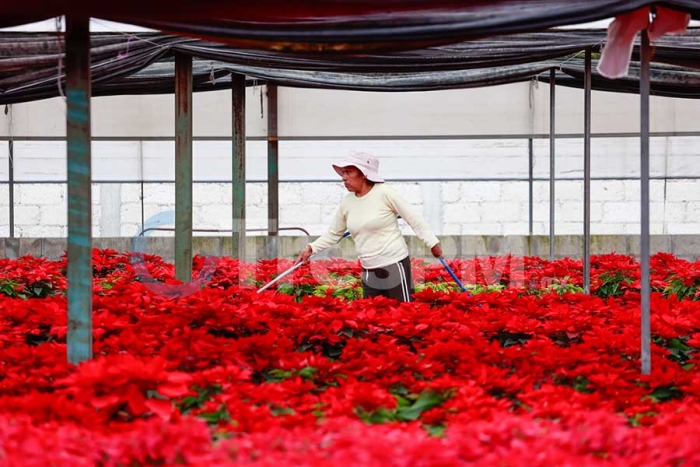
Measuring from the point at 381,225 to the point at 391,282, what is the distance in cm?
36

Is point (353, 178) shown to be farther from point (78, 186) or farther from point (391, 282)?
point (78, 186)

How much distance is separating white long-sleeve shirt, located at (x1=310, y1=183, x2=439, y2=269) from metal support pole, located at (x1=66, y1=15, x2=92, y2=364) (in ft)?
8.40

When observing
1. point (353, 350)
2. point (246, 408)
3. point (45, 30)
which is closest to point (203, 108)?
point (45, 30)

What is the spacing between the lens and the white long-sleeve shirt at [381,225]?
5852 mm

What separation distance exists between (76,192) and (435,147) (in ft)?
24.6

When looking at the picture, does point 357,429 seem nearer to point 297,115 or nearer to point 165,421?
point 165,421

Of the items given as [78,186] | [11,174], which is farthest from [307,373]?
[11,174]

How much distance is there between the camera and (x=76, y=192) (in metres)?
3.56

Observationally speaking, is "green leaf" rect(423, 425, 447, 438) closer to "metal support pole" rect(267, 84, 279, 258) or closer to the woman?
the woman

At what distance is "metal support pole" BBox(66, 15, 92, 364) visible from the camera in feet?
11.6

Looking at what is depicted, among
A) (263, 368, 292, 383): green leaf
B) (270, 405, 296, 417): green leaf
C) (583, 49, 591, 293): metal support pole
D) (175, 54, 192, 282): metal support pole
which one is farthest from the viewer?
(175, 54, 192, 282): metal support pole

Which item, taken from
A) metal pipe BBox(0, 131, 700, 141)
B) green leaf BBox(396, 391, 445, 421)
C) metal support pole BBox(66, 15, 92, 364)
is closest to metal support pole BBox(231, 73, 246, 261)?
metal pipe BBox(0, 131, 700, 141)

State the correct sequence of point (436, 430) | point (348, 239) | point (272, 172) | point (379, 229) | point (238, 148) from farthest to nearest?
point (348, 239), point (272, 172), point (238, 148), point (379, 229), point (436, 430)

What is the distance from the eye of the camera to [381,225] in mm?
5879
